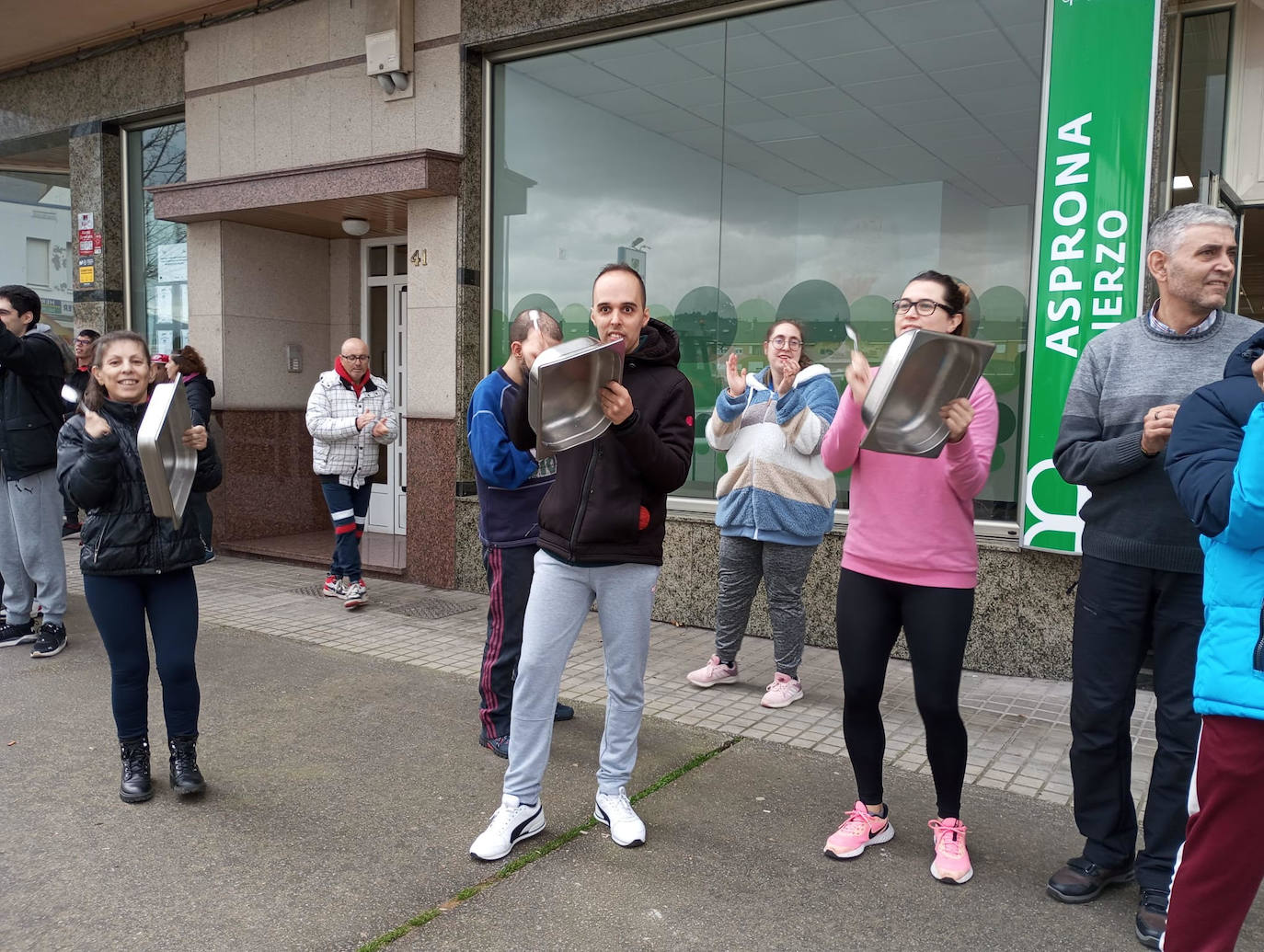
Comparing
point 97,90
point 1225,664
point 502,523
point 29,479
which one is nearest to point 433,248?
point 29,479

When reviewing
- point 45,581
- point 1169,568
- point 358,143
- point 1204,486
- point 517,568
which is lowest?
point 45,581

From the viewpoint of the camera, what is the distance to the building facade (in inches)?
229

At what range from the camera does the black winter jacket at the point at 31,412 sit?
5.62 m

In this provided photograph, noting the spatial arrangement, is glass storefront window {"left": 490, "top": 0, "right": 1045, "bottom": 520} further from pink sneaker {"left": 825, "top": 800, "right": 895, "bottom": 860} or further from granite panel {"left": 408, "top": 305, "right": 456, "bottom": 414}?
pink sneaker {"left": 825, "top": 800, "right": 895, "bottom": 860}

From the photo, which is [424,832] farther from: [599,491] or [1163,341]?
[1163,341]

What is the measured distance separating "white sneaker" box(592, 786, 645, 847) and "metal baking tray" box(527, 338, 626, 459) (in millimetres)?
1321

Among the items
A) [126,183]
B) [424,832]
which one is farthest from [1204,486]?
[126,183]

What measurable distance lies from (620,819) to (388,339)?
7.15 meters

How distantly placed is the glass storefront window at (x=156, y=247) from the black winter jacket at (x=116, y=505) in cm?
653

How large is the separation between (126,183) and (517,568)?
8162 millimetres

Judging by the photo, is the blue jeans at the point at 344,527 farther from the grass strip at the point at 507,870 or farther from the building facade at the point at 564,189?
the grass strip at the point at 507,870

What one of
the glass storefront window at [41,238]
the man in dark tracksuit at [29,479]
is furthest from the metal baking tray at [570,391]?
the glass storefront window at [41,238]

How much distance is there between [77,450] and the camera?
3.69 m

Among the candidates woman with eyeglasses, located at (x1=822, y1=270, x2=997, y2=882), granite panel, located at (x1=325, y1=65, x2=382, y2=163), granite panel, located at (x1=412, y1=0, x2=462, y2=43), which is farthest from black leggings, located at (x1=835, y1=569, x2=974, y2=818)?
granite panel, located at (x1=325, y1=65, x2=382, y2=163)
